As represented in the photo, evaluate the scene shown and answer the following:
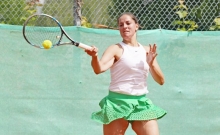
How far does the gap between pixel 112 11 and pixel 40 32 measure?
1063 mm

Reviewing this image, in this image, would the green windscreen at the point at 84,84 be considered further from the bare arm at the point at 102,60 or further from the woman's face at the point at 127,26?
the bare arm at the point at 102,60

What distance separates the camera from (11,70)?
5387mm

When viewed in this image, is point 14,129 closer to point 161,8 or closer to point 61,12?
point 61,12

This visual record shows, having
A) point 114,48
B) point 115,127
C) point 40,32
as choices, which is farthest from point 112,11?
point 115,127

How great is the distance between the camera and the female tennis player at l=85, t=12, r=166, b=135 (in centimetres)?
408

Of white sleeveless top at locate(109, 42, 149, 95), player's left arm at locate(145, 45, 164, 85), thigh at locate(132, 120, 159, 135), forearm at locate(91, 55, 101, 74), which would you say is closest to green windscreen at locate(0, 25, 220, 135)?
player's left arm at locate(145, 45, 164, 85)

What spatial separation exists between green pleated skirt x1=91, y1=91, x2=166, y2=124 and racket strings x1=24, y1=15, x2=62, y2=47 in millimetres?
Result: 999

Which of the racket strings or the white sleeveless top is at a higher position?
the racket strings

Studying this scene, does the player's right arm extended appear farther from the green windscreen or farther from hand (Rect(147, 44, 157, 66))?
the green windscreen

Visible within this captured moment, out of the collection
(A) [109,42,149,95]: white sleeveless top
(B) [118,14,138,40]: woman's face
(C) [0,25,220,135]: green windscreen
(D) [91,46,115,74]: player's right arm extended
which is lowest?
(C) [0,25,220,135]: green windscreen

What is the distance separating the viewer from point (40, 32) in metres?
5.17

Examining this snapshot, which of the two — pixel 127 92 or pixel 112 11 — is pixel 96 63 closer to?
pixel 127 92

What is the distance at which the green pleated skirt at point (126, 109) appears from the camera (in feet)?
13.4

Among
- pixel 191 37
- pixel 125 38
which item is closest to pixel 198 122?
pixel 191 37
